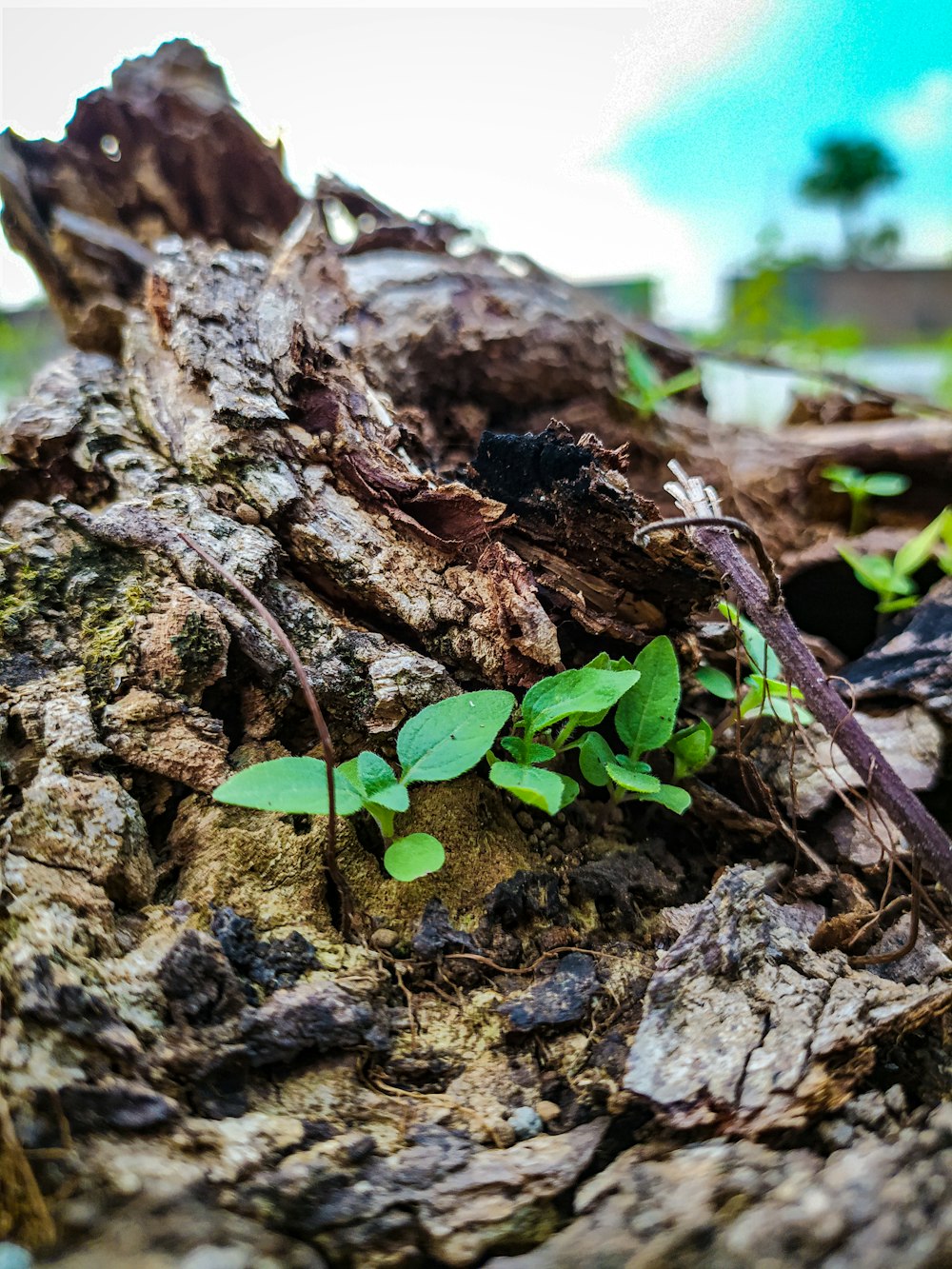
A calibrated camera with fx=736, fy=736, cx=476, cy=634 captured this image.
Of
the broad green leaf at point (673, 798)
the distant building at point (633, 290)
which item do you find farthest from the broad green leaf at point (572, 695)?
the distant building at point (633, 290)

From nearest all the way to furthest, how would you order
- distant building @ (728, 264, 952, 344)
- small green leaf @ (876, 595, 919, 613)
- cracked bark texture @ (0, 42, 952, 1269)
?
cracked bark texture @ (0, 42, 952, 1269)
small green leaf @ (876, 595, 919, 613)
distant building @ (728, 264, 952, 344)

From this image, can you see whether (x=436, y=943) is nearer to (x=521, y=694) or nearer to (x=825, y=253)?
(x=521, y=694)

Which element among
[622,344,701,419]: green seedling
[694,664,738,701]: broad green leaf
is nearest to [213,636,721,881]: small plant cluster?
[694,664,738,701]: broad green leaf

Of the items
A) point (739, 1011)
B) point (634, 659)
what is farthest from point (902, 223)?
point (739, 1011)

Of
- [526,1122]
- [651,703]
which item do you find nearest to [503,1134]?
[526,1122]

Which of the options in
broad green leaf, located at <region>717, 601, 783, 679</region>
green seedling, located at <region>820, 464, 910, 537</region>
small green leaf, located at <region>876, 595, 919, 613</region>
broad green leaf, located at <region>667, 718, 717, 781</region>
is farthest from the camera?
green seedling, located at <region>820, 464, 910, 537</region>

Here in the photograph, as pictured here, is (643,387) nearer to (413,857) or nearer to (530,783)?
(530,783)

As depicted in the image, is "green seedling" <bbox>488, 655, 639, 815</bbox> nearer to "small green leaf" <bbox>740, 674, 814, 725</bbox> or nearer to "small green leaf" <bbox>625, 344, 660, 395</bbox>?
"small green leaf" <bbox>740, 674, 814, 725</bbox>
